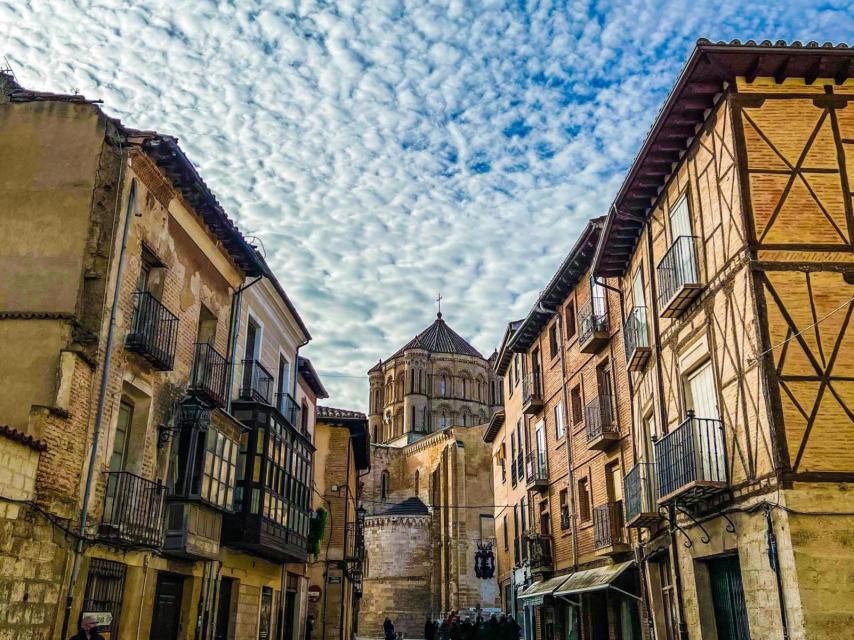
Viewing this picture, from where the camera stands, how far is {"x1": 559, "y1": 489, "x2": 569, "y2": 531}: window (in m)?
23.2

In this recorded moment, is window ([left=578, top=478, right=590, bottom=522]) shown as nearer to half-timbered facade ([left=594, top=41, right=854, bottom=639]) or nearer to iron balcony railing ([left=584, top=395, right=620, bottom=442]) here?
iron balcony railing ([left=584, top=395, right=620, bottom=442])

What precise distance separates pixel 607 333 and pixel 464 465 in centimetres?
3871

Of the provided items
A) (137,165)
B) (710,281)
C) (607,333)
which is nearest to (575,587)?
(607,333)

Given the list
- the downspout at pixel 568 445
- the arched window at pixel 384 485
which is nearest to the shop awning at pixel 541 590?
the downspout at pixel 568 445

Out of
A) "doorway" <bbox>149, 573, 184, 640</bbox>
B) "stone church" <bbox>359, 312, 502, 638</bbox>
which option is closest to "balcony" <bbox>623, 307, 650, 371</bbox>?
"doorway" <bbox>149, 573, 184, 640</bbox>

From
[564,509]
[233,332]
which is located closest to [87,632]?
[233,332]

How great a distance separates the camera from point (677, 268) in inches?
554

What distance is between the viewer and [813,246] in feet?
38.5

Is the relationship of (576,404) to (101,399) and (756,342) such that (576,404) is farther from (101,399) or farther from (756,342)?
(101,399)

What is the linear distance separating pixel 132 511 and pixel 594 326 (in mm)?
11322

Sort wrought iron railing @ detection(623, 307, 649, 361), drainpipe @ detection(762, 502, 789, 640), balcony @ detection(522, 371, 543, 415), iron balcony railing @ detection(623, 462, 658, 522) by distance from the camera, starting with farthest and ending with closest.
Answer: balcony @ detection(522, 371, 543, 415) → wrought iron railing @ detection(623, 307, 649, 361) → iron balcony railing @ detection(623, 462, 658, 522) → drainpipe @ detection(762, 502, 789, 640)

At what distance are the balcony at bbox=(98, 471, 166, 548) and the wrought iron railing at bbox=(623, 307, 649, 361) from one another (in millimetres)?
9450

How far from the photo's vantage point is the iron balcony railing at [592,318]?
19.9 metres

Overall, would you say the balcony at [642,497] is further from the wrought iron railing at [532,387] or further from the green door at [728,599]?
the wrought iron railing at [532,387]
